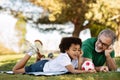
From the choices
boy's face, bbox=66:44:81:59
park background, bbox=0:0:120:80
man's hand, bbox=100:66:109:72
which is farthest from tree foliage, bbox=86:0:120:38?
boy's face, bbox=66:44:81:59

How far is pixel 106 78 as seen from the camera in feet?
17.6

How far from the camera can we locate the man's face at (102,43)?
5.66m

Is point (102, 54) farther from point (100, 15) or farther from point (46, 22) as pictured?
point (46, 22)

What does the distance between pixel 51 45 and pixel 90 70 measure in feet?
57.4

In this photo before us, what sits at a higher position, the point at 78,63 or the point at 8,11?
the point at 8,11

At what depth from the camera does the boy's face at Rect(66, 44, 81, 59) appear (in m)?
5.67

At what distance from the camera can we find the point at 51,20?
2686 centimetres

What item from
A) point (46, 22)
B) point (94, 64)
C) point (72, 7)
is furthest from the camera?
point (46, 22)

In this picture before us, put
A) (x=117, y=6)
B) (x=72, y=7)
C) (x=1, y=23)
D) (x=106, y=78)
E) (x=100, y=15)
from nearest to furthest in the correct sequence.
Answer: (x=106, y=78) < (x=117, y=6) < (x=100, y=15) < (x=72, y=7) < (x=1, y=23)

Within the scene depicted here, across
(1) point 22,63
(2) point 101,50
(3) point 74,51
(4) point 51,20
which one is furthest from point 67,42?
(4) point 51,20

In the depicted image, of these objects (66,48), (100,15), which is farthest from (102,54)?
(100,15)

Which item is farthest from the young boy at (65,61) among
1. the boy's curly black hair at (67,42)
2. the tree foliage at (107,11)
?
the tree foliage at (107,11)

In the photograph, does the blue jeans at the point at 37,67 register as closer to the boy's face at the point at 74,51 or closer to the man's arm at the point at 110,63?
the boy's face at the point at 74,51

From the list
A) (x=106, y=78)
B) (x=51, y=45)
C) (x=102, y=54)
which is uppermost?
(x=51, y=45)
